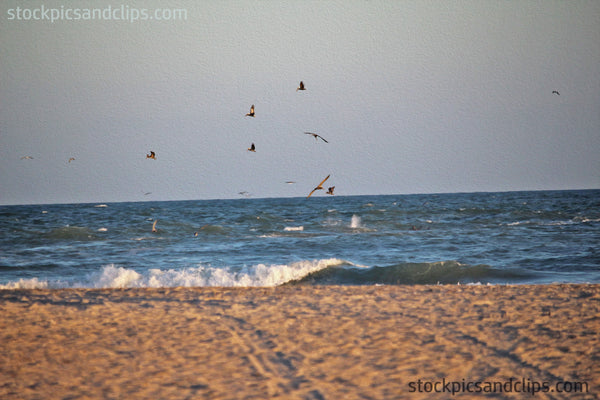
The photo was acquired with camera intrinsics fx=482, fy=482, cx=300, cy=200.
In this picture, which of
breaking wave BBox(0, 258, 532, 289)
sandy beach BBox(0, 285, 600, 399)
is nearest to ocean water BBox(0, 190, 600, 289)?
breaking wave BBox(0, 258, 532, 289)

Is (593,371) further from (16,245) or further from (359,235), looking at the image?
(16,245)

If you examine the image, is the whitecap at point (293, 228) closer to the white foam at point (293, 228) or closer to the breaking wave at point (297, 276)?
the white foam at point (293, 228)

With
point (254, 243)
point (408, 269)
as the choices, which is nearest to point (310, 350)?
point (408, 269)

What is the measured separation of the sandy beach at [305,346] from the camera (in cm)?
491

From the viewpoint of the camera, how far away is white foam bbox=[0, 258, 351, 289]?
41.7ft

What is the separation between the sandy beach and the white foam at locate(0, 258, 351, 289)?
3.18m

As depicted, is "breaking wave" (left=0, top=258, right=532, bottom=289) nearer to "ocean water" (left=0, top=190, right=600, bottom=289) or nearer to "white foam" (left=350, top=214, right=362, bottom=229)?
"ocean water" (left=0, top=190, right=600, bottom=289)

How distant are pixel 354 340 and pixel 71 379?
3.41 metres

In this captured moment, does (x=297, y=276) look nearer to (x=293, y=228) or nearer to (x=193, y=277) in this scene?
(x=193, y=277)

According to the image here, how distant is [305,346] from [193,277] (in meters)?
7.96

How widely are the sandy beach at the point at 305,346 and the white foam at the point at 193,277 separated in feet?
10.4

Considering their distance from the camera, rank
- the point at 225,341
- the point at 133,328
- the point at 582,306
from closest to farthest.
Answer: the point at 225,341 < the point at 133,328 < the point at 582,306

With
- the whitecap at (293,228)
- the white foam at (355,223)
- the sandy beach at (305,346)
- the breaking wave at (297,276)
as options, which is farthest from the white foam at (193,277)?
the white foam at (355,223)

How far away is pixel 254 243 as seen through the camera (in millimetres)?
21938
